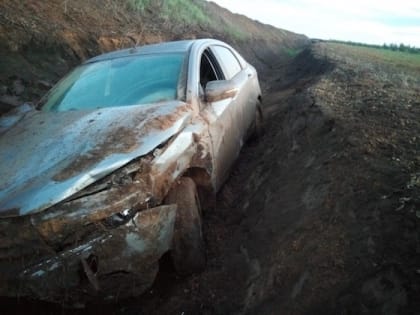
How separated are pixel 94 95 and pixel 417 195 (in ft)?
8.85

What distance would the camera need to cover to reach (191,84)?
3566 mm

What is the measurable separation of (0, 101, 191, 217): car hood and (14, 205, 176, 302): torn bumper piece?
12.9 inches

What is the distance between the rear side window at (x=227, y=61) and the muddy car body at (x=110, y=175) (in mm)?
639

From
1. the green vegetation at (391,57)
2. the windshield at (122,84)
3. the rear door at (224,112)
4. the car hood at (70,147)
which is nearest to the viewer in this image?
the car hood at (70,147)

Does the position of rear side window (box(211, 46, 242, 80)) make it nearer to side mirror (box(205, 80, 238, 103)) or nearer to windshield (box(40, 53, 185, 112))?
windshield (box(40, 53, 185, 112))

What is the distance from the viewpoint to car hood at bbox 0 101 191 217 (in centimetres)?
242

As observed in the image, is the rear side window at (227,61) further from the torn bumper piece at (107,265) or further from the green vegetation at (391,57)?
the green vegetation at (391,57)

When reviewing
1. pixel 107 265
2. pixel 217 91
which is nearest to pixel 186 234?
pixel 107 265

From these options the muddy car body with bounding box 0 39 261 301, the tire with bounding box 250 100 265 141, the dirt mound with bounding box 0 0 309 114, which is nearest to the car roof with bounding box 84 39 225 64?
the muddy car body with bounding box 0 39 261 301

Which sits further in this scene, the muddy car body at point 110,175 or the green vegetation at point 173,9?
the green vegetation at point 173,9

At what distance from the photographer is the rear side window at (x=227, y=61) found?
4684 millimetres

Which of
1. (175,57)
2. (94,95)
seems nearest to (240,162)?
(175,57)

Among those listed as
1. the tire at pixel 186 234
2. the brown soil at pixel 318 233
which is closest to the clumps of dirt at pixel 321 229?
the brown soil at pixel 318 233

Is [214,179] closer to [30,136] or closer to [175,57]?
[175,57]
